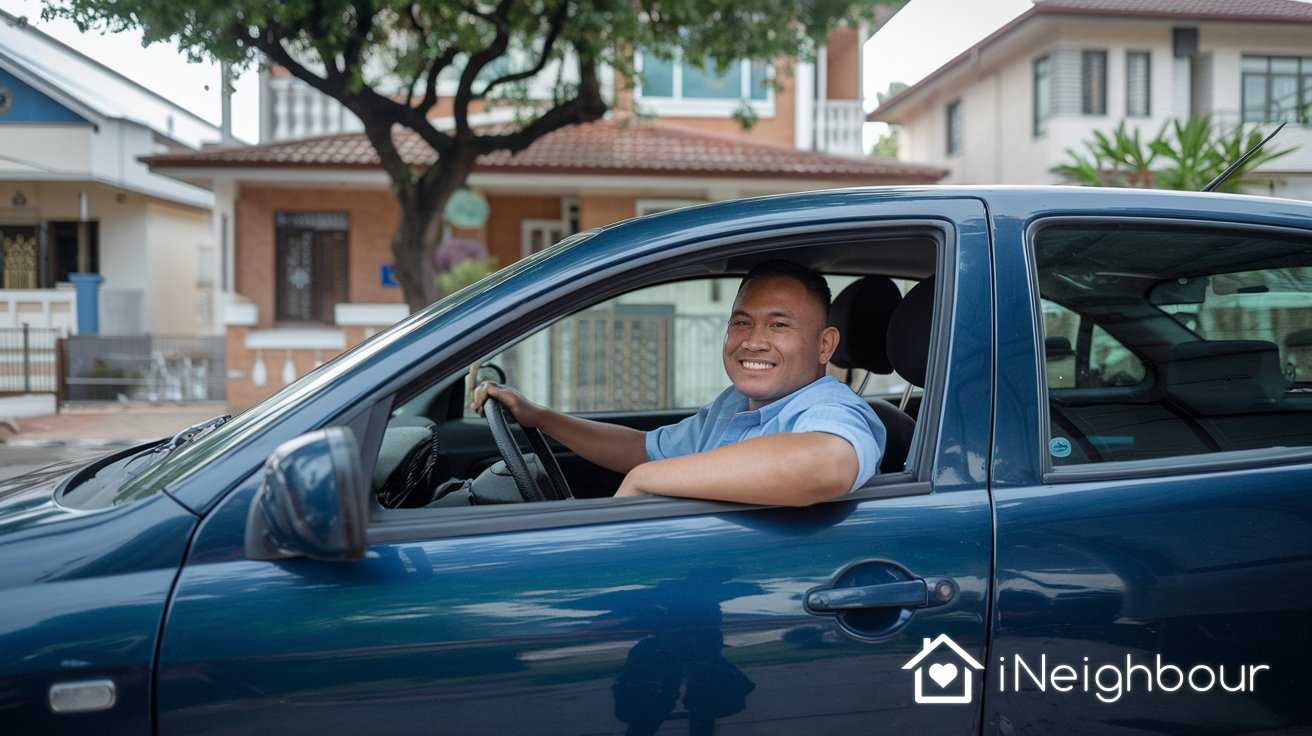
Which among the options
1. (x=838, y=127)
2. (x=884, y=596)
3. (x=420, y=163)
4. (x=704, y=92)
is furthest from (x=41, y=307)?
(x=884, y=596)

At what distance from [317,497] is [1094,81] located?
1716cm

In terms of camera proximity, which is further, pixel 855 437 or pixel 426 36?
pixel 426 36

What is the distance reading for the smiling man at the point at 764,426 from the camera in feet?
5.71

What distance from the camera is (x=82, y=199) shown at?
19.7m

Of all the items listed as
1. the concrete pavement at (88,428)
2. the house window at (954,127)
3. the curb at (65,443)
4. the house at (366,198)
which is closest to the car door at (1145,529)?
the concrete pavement at (88,428)

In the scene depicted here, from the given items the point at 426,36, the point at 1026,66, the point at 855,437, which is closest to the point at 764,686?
the point at 855,437

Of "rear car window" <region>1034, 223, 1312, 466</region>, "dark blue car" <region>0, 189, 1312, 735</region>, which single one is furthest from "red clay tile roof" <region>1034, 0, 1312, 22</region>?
"dark blue car" <region>0, 189, 1312, 735</region>

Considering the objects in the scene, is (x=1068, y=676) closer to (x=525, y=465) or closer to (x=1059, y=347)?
(x=1059, y=347)

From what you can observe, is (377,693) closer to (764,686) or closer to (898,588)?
(764,686)

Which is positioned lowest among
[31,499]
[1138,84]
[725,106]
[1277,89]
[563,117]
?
[31,499]

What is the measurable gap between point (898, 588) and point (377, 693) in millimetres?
799

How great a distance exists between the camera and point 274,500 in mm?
1522

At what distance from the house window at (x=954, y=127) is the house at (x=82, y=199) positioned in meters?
13.5

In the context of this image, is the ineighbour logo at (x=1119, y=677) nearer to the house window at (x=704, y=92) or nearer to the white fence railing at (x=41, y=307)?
the house window at (x=704, y=92)
